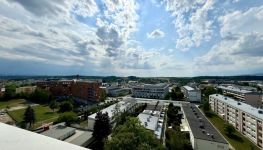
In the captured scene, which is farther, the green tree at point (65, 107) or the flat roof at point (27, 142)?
the green tree at point (65, 107)

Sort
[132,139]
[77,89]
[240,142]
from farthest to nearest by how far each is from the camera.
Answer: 1. [77,89]
2. [240,142]
3. [132,139]

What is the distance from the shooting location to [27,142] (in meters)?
0.90

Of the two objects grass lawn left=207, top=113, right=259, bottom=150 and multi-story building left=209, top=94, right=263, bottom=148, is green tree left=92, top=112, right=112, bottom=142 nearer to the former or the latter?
grass lawn left=207, top=113, right=259, bottom=150

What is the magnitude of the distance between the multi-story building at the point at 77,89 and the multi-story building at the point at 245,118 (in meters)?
16.4

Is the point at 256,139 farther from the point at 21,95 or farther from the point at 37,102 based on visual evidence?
the point at 21,95

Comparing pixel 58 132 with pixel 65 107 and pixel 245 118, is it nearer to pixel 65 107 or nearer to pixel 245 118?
pixel 65 107

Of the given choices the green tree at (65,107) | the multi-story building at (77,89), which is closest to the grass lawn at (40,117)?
the green tree at (65,107)

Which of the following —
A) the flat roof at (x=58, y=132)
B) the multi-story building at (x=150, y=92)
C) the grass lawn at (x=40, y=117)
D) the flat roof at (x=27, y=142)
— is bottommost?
the grass lawn at (x=40, y=117)

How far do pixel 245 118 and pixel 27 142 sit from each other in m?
16.5

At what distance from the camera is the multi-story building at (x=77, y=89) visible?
27.0 metres

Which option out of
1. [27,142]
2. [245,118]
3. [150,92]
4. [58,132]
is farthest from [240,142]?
[150,92]

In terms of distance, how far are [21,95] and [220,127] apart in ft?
88.8

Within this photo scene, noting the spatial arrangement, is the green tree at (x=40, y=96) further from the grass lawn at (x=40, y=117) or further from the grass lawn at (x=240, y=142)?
the grass lawn at (x=240, y=142)

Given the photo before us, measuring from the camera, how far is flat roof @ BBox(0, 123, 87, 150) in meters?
0.84
